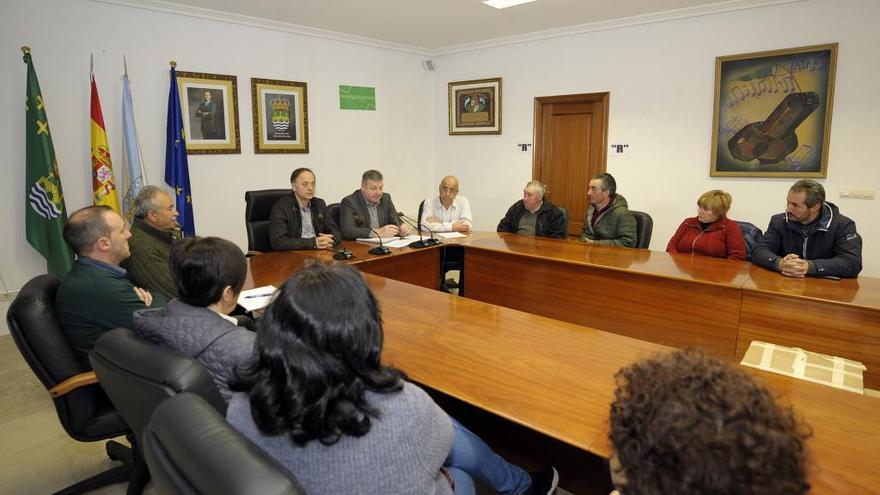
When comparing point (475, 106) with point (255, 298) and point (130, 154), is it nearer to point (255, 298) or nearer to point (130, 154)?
point (130, 154)

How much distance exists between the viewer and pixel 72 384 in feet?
5.35

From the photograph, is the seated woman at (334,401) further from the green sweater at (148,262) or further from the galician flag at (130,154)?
the galician flag at (130,154)

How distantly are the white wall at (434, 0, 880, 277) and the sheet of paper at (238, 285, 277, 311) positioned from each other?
3.71m

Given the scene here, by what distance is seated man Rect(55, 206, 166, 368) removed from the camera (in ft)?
5.72

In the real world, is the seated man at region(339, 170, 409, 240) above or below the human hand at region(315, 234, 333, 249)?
above

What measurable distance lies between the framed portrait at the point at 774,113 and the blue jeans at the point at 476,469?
12.3 feet

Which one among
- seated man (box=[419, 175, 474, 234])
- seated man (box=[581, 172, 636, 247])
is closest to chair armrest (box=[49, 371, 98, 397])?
seated man (box=[419, 175, 474, 234])

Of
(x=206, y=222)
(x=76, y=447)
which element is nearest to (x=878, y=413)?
(x=76, y=447)

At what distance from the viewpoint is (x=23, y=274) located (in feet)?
12.3

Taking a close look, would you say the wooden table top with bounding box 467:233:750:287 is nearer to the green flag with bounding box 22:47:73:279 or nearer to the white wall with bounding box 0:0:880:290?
the white wall with bounding box 0:0:880:290

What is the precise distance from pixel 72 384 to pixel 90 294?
30 cm

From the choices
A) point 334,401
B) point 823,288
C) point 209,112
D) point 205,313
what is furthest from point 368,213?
point 334,401

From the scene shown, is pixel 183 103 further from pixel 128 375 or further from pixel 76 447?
pixel 128 375

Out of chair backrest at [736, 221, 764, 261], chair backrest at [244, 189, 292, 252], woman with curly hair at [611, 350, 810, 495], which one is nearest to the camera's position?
woman with curly hair at [611, 350, 810, 495]
